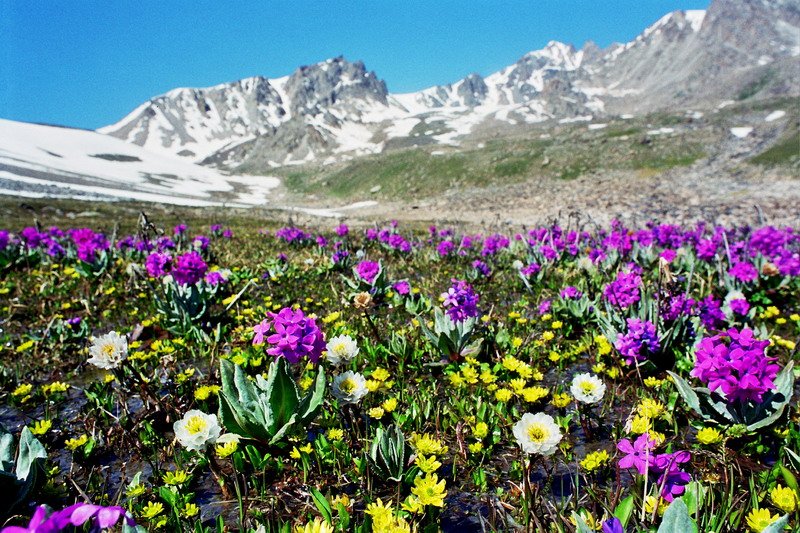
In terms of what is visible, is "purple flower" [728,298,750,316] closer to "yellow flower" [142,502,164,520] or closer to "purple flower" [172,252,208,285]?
"yellow flower" [142,502,164,520]

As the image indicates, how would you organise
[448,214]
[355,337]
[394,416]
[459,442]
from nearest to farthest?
[459,442], [394,416], [355,337], [448,214]

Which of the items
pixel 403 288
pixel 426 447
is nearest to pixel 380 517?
pixel 426 447

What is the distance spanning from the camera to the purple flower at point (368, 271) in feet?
21.8

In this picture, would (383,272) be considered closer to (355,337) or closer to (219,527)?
(355,337)

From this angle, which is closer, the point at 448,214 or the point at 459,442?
the point at 459,442

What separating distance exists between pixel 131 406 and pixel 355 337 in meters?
2.25

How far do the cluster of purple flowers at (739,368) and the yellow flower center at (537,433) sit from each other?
1.17m

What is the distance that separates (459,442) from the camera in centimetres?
297

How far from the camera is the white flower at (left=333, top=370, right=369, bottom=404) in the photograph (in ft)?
9.23

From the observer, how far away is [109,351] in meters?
3.20

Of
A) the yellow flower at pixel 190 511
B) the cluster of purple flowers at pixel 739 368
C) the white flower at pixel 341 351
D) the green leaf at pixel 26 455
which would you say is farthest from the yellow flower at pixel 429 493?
the green leaf at pixel 26 455

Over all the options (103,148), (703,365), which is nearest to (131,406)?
(703,365)

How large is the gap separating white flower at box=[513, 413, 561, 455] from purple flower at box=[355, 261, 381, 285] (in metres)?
4.40

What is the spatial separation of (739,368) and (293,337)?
265 cm
